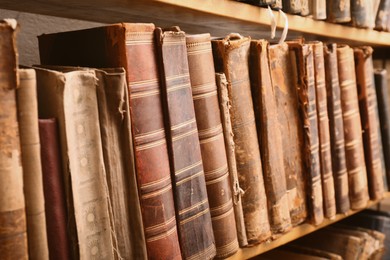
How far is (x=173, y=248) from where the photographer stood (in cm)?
65

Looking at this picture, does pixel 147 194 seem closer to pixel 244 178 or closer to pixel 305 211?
pixel 244 178

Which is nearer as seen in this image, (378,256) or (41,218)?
(41,218)

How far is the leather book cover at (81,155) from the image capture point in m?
0.56

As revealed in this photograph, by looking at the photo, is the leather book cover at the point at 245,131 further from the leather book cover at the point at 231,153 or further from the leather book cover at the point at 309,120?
the leather book cover at the point at 309,120

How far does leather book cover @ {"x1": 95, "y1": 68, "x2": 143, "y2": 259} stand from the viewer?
60cm

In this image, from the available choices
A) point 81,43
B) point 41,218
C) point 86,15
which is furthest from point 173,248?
point 86,15

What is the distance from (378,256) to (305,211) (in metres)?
0.40

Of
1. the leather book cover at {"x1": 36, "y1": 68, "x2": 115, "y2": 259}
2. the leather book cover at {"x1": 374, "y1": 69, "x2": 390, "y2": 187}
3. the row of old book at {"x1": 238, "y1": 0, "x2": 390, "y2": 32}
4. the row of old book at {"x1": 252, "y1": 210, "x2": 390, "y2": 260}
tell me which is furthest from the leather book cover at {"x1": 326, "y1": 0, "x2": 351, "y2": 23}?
the leather book cover at {"x1": 36, "y1": 68, "x2": 115, "y2": 259}

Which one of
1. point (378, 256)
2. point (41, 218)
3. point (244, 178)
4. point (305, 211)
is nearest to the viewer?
point (41, 218)

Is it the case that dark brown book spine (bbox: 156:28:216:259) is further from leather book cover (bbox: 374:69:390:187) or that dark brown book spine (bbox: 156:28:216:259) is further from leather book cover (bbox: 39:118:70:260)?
leather book cover (bbox: 374:69:390:187)

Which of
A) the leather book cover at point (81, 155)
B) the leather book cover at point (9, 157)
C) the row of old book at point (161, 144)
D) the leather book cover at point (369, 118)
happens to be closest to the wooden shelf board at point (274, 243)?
the row of old book at point (161, 144)

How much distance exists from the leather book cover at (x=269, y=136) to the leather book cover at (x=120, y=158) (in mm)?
271

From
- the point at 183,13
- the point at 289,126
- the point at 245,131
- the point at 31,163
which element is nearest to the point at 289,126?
the point at 289,126

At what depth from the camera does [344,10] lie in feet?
3.33
